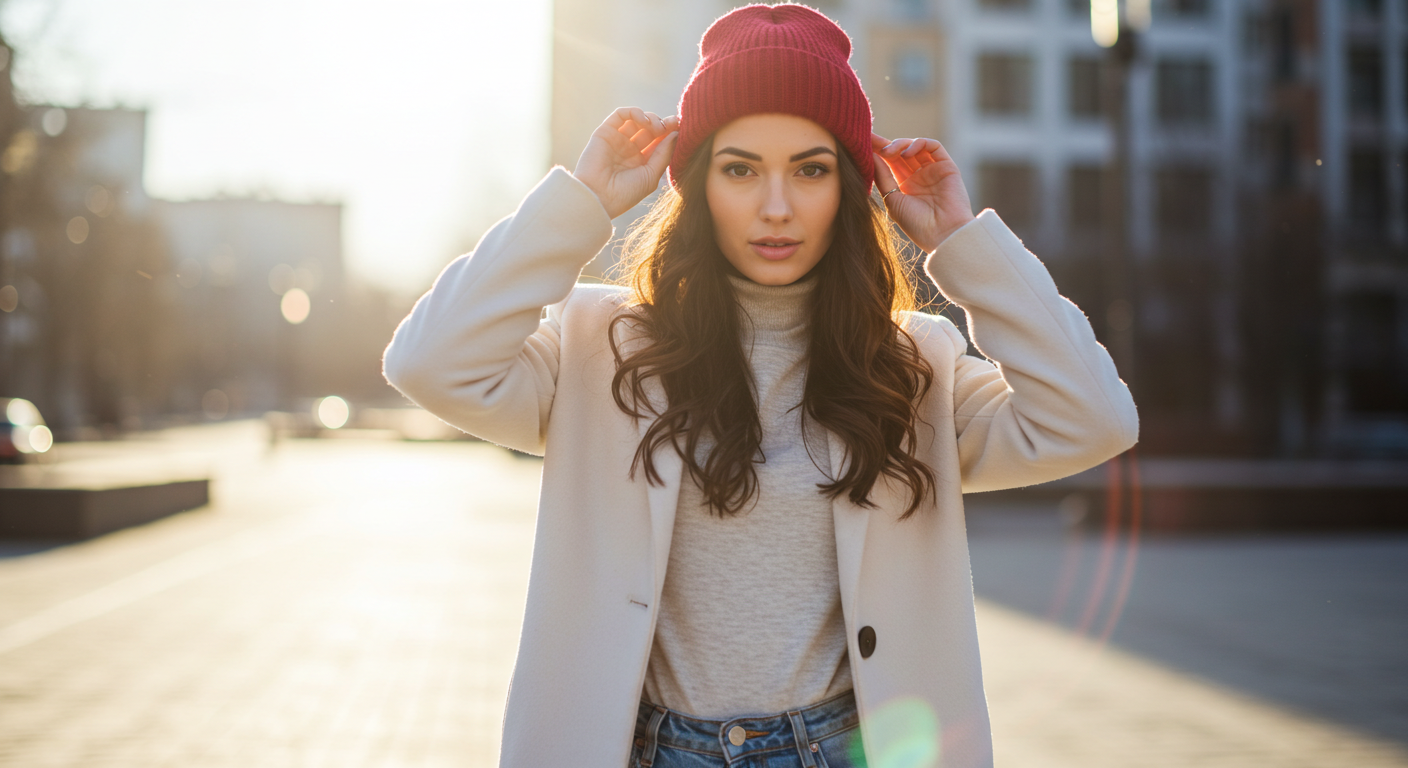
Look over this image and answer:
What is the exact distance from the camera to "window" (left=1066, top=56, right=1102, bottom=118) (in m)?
43.8

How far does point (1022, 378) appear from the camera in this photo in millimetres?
2180

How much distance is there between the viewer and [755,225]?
216cm

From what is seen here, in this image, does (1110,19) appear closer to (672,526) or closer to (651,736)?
(672,526)

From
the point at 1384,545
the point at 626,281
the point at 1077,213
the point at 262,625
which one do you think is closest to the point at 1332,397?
the point at 1077,213

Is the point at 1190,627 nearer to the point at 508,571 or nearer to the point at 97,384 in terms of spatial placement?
the point at 508,571

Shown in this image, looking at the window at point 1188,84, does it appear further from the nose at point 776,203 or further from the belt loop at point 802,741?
the belt loop at point 802,741

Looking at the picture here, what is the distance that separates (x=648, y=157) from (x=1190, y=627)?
716cm

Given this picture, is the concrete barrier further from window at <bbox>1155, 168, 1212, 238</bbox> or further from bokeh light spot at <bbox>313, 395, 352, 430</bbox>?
bokeh light spot at <bbox>313, 395, 352, 430</bbox>

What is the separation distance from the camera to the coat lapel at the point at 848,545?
6.76 feet

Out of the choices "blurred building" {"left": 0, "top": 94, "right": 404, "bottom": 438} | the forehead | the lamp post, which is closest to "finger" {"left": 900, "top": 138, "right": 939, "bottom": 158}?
the forehead

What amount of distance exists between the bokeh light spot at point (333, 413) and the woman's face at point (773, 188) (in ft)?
149

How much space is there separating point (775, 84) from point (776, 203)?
0.22m

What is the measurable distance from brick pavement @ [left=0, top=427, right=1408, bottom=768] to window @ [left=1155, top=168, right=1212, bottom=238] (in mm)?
25191

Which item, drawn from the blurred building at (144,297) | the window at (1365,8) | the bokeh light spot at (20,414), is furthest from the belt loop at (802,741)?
the window at (1365,8)
